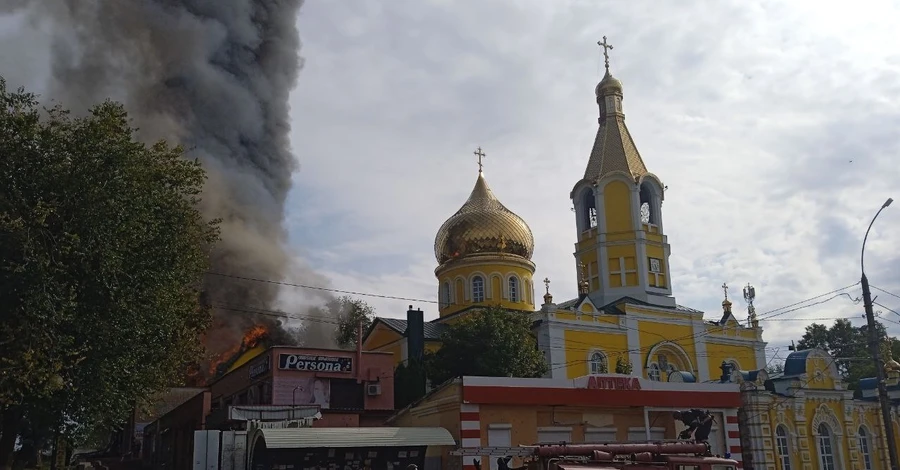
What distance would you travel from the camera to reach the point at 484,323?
131 ft

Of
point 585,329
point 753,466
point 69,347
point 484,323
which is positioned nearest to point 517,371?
point 484,323

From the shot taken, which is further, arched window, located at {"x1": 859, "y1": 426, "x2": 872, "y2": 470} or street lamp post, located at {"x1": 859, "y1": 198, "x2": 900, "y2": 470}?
arched window, located at {"x1": 859, "y1": 426, "x2": 872, "y2": 470}

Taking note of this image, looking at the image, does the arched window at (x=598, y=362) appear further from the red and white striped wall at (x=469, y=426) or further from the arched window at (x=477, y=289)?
the red and white striped wall at (x=469, y=426)

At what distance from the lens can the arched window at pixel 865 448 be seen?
3426 cm

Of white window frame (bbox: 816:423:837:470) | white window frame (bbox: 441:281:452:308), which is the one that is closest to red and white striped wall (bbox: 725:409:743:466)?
white window frame (bbox: 816:423:837:470)

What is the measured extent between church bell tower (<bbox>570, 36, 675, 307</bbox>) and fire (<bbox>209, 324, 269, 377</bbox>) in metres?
19.9

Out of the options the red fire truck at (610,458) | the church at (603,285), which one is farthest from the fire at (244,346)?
the red fire truck at (610,458)

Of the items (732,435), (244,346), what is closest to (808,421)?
(732,435)

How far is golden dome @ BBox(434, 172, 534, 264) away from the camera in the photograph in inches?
2048

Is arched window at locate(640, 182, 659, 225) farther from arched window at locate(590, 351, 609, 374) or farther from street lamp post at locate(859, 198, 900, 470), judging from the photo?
street lamp post at locate(859, 198, 900, 470)

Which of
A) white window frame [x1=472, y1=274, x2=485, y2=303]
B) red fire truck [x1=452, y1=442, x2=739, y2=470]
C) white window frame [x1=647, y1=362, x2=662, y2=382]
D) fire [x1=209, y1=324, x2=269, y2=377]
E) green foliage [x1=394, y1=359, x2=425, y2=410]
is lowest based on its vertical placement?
red fire truck [x1=452, y1=442, x2=739, y2=470]

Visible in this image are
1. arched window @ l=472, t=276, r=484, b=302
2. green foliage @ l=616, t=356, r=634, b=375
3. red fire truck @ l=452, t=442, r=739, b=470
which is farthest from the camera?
arched window @ l=472, t=276, r=484, b=302

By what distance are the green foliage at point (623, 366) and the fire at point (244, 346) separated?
2067cm

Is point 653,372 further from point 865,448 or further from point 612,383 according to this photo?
point 612,383
